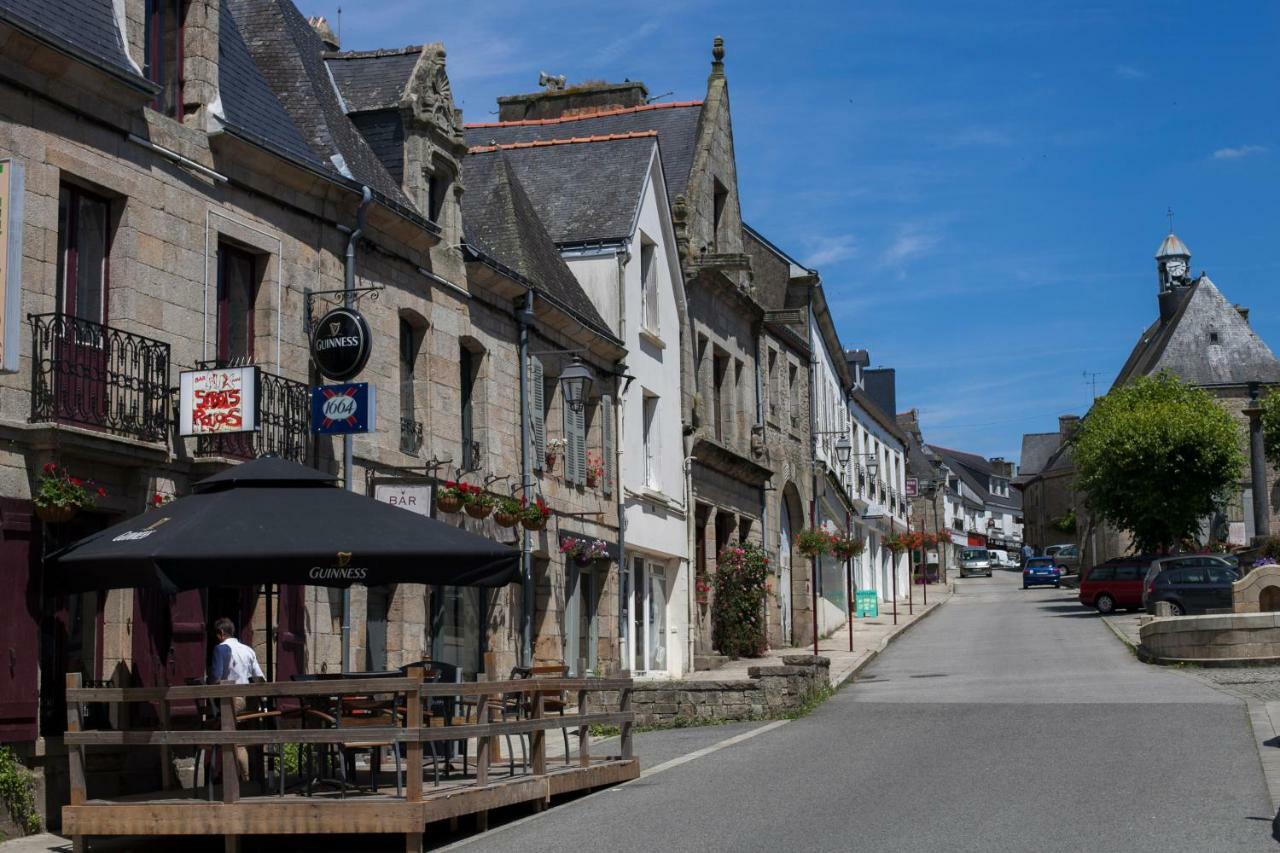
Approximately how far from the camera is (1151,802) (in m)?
11.0

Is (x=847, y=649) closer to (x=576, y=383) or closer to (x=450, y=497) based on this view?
(x=576, y=383)

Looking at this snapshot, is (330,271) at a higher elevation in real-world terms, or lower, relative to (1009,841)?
higher

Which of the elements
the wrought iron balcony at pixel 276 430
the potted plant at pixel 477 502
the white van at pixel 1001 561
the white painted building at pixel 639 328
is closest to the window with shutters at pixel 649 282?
the white painted building at pixel 639 328

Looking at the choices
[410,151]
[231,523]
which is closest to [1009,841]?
[231,523]

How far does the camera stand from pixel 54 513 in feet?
37.7

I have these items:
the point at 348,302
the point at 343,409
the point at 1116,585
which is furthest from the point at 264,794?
the point at 1116,585

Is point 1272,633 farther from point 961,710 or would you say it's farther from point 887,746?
point 887,746

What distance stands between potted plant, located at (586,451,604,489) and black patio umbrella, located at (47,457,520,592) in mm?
11694

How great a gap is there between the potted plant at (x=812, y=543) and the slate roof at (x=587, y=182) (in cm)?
969

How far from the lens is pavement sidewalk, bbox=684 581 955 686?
26.0 metres

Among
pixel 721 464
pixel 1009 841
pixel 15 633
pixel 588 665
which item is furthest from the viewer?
pixel 721 464

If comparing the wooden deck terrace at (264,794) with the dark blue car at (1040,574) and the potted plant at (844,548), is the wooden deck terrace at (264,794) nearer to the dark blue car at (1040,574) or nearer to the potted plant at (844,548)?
the potted plant at (844,548)

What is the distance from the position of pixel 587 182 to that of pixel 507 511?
8.74 meters

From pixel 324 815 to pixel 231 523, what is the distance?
81.9 inches
